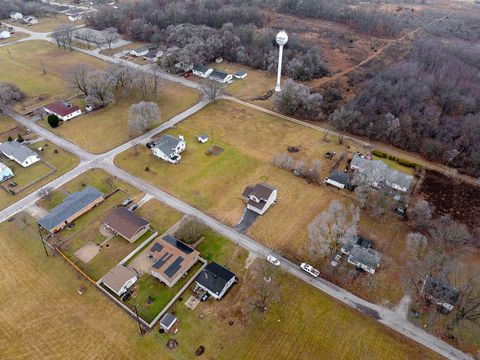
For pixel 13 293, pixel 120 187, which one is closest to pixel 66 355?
pixel 13 293

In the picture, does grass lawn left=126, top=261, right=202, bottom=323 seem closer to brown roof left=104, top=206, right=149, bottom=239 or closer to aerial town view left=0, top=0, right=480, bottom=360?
aerial town view left=0, top=0, right=480, bottom=360

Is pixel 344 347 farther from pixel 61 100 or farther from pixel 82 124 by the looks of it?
pixel 61 100

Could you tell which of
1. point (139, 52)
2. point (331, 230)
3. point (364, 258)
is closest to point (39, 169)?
point (331, 230)

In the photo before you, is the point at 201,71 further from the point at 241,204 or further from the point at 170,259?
the point at 170,259

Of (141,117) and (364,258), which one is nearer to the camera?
(364,258)

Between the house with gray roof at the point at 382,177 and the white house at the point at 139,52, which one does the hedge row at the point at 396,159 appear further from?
the white house at the point at 139,52

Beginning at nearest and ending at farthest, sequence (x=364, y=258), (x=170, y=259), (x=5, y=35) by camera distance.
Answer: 1. (x=170, y=259)
2. (x=364, y=258)
3. (x=5, y=35)
